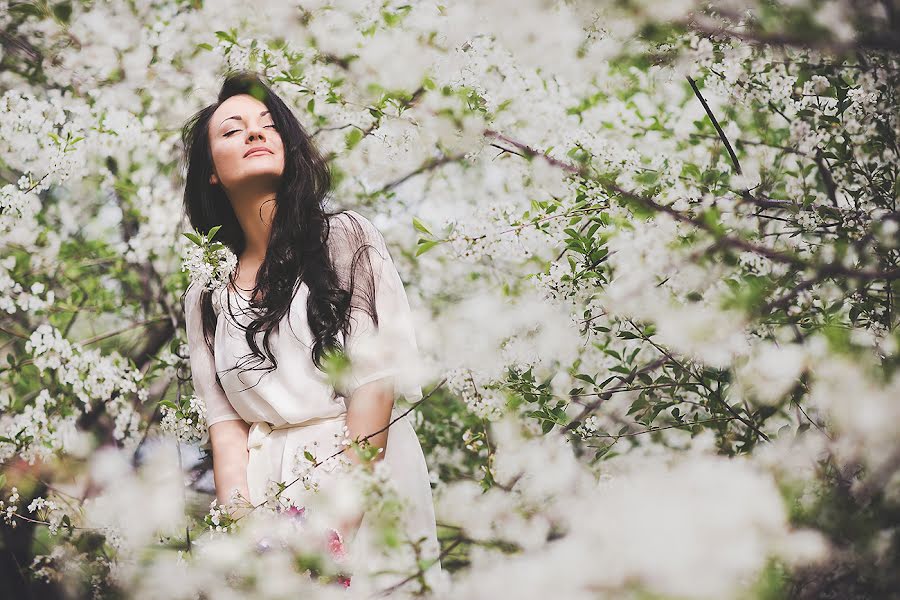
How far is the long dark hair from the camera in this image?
170 cm

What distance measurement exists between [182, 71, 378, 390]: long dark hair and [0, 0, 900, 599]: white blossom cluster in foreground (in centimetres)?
13

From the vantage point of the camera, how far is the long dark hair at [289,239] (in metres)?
1.70

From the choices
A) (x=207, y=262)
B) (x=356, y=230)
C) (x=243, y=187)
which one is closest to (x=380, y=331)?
(x=356, y=230)

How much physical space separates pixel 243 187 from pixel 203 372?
18.6 inches

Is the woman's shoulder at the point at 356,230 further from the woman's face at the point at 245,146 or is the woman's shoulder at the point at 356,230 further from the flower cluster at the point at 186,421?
the flower cluster at the point at 186,421

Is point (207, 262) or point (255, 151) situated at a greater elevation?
point (255, 151)

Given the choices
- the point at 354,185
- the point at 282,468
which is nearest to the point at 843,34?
the point at 282,468

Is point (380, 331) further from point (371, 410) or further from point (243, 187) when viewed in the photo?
point (243, 187)

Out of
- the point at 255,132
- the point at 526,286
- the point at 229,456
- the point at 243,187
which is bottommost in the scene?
the point at 229,456

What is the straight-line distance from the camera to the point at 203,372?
184cm

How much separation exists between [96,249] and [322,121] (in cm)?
99

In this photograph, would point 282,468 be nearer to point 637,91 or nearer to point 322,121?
point 322,121

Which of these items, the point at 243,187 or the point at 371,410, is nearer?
the point at 371,410

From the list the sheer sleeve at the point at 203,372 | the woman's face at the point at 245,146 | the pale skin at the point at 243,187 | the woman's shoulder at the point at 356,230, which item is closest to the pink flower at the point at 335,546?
the pale skin at the point at 243,187
